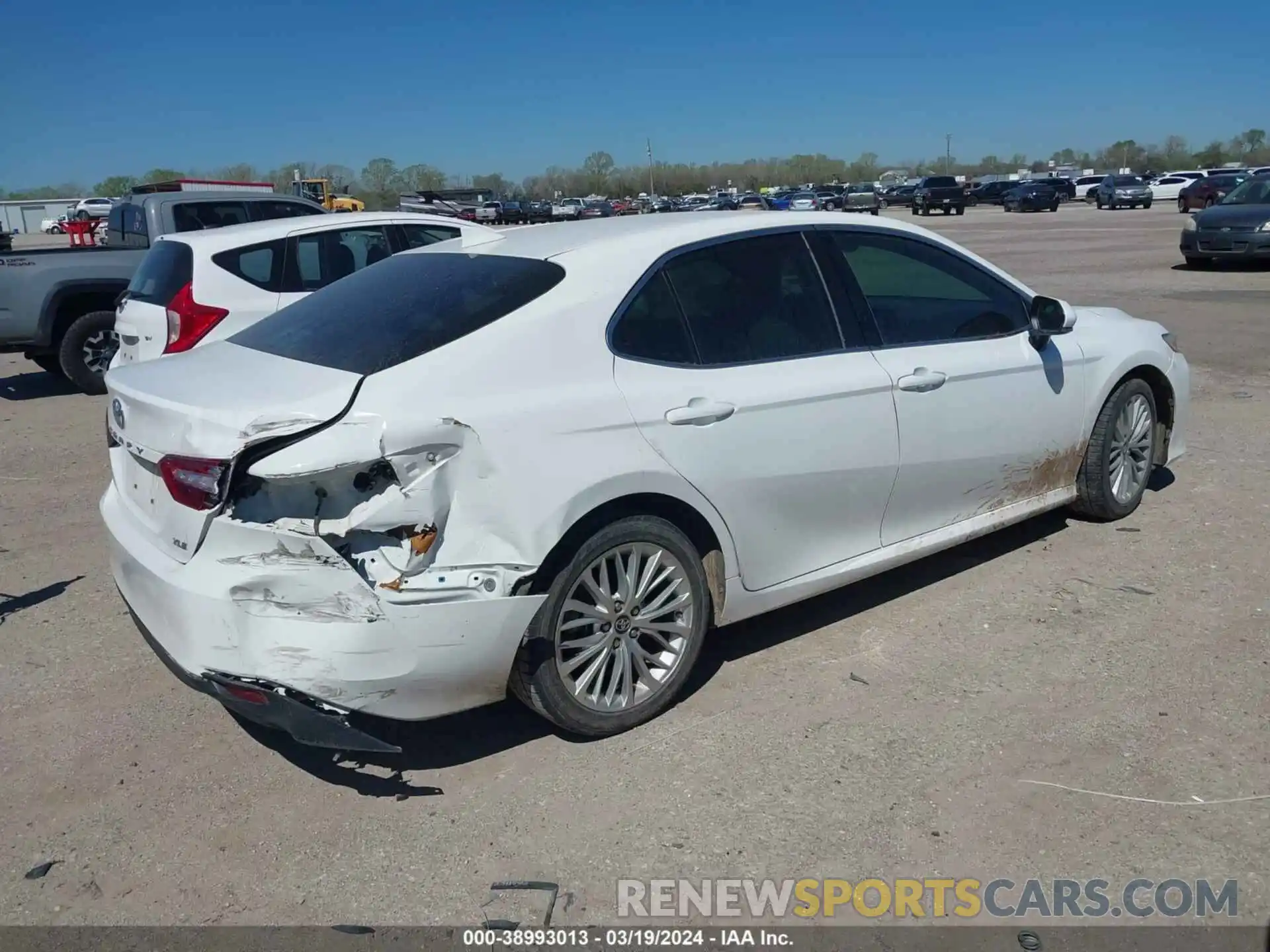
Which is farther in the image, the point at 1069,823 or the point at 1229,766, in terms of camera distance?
the point at 1229,766

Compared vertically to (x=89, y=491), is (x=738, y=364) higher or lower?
higher

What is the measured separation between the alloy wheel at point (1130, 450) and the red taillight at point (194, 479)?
4176mm

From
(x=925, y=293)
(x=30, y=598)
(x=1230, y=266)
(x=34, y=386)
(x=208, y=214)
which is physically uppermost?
(x=208, y=214)

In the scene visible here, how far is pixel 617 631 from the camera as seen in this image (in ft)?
11.8

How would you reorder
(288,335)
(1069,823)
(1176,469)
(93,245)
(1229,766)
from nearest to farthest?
(1069,823)
(1229,766)
(288,335)
(1176,469)
(93,245)

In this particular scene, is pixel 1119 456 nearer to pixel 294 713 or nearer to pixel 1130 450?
pixel 1130 450

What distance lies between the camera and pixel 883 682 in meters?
4.00

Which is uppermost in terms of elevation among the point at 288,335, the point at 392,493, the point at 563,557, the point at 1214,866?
the point at 288,335

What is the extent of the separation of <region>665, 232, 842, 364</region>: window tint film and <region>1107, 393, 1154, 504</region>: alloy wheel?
2022 mm

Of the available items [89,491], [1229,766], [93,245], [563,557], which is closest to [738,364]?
[563,557]

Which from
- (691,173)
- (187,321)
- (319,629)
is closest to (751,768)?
(319,629)

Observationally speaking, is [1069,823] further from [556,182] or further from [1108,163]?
[1108,163]

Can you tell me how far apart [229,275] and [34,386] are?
4.79 metres

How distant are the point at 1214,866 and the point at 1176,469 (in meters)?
4.24
